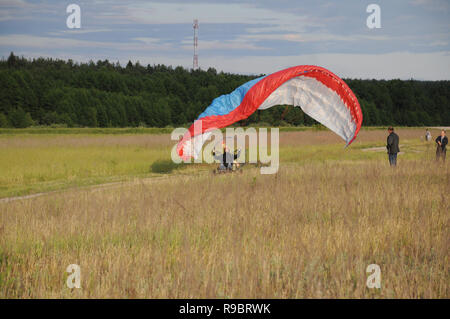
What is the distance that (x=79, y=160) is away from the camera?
81.5 ft

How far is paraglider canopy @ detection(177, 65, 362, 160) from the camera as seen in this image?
18594 millimetres

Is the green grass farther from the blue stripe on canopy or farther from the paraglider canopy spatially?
the blue stripe on canopy

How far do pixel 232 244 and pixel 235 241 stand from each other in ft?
0.62

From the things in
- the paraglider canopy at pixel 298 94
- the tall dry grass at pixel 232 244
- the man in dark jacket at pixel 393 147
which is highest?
the paraglider canopy at pixel 298 94

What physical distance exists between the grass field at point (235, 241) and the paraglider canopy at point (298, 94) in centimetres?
654

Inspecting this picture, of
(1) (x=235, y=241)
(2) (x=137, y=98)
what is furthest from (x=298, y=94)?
(2) (x=137, y=98)

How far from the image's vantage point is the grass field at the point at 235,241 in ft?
16.7

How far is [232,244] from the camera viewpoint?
642cm

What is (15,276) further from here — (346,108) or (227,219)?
(346,108)

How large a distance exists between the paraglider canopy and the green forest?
137ft

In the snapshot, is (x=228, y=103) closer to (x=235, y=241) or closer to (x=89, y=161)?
(x=89, y=161)

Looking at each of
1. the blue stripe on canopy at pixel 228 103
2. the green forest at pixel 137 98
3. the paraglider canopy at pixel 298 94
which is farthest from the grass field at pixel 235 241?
the green forest at pixel 137 98

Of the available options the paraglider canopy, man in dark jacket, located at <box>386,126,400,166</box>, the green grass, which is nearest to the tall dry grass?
man in dark jacket, located at <box>386,126,400,166</box>

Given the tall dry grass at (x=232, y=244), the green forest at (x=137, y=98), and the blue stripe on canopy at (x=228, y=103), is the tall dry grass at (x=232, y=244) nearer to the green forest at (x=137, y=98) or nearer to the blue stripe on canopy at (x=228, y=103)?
the blue stripe on canopy at (x=228, y=103)
